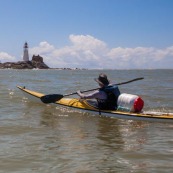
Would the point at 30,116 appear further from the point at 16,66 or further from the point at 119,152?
the point at 16,66

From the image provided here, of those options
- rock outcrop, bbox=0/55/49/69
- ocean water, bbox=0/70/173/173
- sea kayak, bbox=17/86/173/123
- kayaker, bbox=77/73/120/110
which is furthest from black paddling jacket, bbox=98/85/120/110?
rock outcrop, bbox=0/55/49/69

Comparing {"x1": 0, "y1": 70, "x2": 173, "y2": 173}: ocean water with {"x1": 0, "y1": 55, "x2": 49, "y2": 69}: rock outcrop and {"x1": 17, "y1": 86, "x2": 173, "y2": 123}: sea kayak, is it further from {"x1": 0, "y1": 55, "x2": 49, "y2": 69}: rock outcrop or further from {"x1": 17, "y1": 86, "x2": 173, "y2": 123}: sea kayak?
{"x1": 0, "y1": 55, "x2": 49, "y2": 69}: rock outcrop

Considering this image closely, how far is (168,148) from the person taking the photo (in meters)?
6.89

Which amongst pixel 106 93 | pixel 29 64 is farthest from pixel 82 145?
pixel 29 64

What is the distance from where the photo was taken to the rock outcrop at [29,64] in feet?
487

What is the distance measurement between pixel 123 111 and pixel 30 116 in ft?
11.0

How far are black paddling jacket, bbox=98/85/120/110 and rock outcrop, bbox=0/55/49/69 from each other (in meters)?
139

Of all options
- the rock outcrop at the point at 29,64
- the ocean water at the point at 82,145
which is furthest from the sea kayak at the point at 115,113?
the rock outcrop at the point at 29,64

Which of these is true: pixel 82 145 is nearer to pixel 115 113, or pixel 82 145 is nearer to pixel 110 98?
pixel 115 113

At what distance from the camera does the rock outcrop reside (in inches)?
5846

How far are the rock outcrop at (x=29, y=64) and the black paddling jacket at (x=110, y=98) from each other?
139 meters

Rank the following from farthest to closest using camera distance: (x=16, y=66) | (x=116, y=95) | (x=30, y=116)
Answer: (x=16, y=66) → (x=30, y=116) → (x=116, y=95)

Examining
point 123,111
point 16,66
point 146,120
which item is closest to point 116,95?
point 123,111

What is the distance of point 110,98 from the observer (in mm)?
10922
